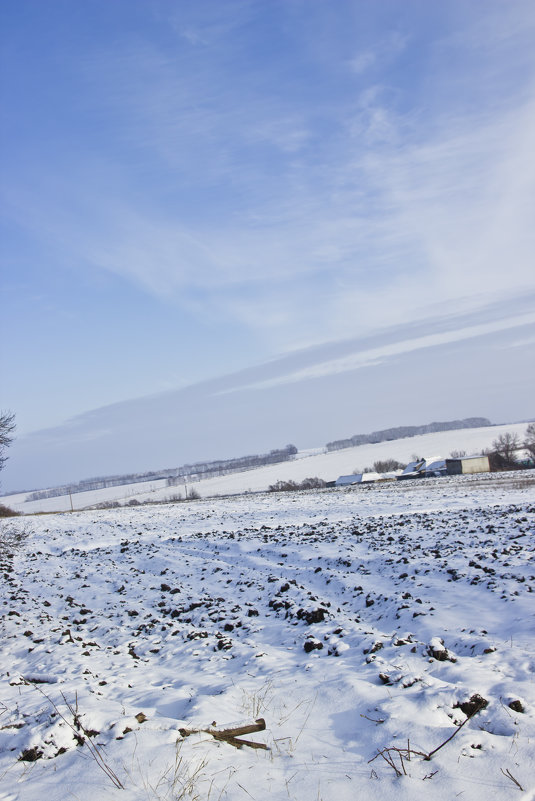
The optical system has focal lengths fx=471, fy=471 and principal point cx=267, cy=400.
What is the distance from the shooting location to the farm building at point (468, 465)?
276 ft

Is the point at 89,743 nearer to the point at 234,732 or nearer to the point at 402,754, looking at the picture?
the point at 234,732

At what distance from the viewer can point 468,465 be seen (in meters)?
84.1

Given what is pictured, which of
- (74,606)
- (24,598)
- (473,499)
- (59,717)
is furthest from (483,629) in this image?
(473,499)

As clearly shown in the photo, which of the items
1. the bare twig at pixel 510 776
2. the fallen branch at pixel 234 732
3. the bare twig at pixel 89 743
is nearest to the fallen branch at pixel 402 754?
the bare twig at pixel 510 776

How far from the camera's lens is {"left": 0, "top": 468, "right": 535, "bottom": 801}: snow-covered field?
4.22 m

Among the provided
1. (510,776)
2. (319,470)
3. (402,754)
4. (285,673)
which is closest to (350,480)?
(319,470)

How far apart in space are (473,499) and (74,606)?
1052 inches

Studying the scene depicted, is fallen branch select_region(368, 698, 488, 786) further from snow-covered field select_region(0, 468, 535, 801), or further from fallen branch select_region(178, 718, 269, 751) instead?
fallen branch select_region(178, 718, 269, 751)

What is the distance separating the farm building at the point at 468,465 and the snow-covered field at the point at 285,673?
71150 mm

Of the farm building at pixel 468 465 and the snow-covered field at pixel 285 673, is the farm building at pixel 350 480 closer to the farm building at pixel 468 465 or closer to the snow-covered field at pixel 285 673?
the farm building at pixel 468 465

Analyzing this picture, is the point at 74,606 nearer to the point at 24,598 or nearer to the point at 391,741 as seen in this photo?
the point at 24,598

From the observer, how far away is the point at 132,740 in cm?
478

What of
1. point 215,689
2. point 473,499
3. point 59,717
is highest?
point 59,717

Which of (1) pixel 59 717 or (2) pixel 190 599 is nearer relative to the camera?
(1) pixel 59 717
